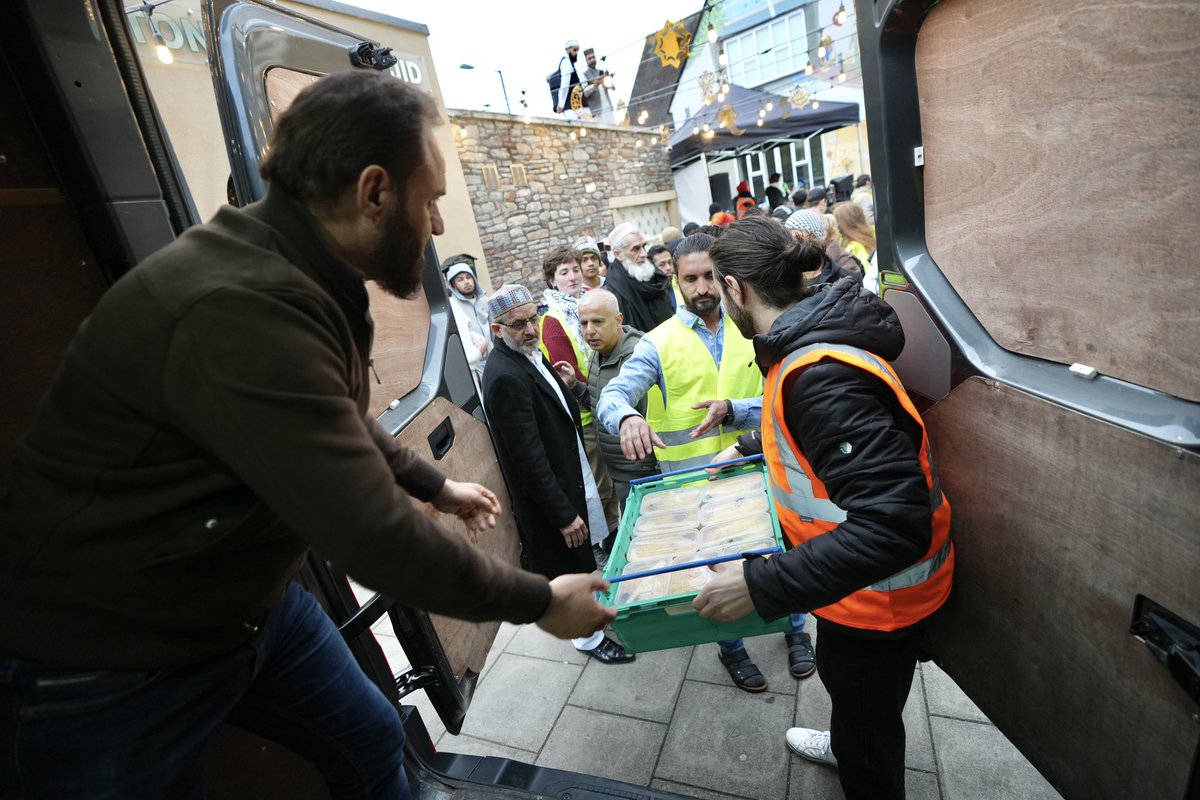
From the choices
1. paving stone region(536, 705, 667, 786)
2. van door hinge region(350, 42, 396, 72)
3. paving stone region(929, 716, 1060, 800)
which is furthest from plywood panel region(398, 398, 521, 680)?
paving stone region(929, 716, 1060, 800)

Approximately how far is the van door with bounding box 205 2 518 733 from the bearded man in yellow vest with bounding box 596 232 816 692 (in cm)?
72

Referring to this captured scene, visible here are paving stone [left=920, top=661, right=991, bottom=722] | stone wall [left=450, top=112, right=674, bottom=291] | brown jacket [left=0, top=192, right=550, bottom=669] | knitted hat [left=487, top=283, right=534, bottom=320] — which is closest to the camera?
brown jacket [left=0, top=192, right=550, bottom=669]

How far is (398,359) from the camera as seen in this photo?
2.29m

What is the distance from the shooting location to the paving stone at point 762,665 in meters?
2.75

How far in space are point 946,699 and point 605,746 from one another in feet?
5.09

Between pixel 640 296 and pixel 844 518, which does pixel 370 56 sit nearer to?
pixel 844 518

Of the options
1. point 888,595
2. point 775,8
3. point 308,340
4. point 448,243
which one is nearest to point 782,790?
point 888,595

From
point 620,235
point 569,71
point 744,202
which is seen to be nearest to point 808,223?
point 620,235

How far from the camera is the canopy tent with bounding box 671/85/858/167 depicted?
37.7 ft

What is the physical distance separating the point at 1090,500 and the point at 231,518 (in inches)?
72.6

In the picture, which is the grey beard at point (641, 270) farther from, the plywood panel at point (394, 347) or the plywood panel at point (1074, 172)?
the plywood panel at point (1074, 172)

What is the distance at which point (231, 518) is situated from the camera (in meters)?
0.98

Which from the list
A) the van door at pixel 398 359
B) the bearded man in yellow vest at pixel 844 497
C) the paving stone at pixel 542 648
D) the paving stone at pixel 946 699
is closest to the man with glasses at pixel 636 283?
the van door at pixel 398 359

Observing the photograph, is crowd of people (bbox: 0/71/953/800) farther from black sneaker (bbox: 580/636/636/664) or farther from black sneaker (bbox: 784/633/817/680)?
black sneaker (bbox: 580/636/636/664)
